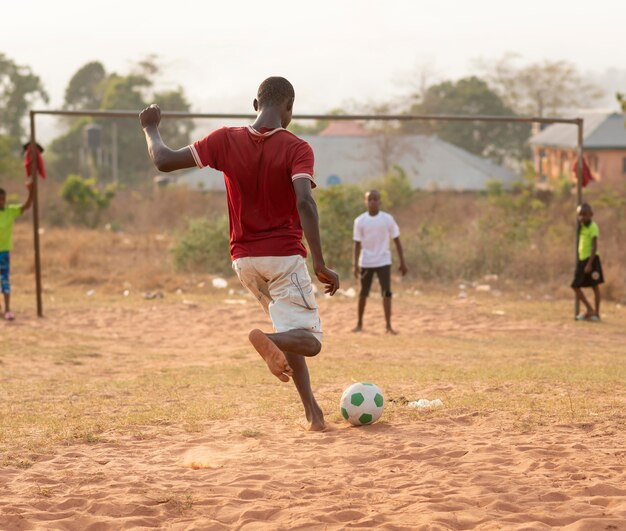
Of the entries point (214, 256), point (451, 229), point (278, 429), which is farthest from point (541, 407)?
point (451, 229)

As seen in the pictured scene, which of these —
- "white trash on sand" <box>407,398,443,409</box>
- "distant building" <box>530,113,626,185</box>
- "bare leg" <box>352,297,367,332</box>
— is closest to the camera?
"white trash on sand" <box>407,398,443,409</box>

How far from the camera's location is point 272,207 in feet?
19.6

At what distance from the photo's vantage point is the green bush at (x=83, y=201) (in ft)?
99.6

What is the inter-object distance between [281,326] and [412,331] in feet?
24.5

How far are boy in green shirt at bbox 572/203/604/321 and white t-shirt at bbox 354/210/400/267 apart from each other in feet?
10.6

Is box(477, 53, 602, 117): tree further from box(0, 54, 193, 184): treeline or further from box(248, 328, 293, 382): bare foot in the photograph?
box(248, 328, 293, 382): bare foot

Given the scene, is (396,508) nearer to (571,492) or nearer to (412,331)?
(571,492)

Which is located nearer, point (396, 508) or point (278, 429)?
point (396, 508)

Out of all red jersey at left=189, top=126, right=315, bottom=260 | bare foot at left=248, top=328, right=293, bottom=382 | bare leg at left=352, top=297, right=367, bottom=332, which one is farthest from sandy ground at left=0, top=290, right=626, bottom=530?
bare leg at left=352, top=297, right=367, bottom=332

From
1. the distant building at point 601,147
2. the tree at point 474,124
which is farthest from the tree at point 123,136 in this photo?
the distant building at point 601,147

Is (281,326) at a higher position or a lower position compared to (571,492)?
higher

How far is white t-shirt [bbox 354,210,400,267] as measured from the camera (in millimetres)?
12531

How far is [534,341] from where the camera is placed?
41.4 ft

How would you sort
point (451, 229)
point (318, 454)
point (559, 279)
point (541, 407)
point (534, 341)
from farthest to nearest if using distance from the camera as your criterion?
point (451, 229) < point (559, 279) < point (534, 341) < point (541, 407) < point (318, 454)
